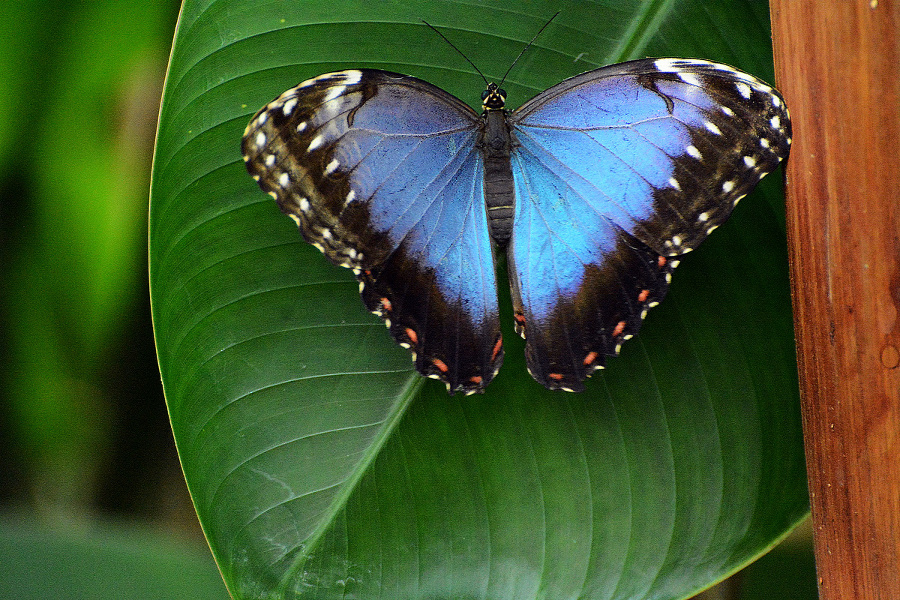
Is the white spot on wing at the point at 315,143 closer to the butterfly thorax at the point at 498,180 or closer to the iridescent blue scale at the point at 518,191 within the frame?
the iridescent blue scale at the point at 518,191

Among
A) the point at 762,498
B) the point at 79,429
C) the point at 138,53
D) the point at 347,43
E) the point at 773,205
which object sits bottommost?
the point at 762,498

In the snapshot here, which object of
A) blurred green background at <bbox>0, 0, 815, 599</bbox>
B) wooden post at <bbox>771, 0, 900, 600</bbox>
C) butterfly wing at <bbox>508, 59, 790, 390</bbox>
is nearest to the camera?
wooden post at <bbox>771, 0, 900, 600</bbox>

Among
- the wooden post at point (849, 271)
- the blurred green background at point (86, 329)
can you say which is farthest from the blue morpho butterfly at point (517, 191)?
the blurred green background at point (86, 329)

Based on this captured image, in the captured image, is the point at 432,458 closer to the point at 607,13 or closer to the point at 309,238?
the point at 309,238

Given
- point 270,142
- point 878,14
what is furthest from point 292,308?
point 878,14

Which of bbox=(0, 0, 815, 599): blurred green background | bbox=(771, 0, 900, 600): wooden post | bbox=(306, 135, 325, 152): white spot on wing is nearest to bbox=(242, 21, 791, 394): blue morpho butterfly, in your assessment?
bbox=(306, 135, 325, 152): white spot on wing

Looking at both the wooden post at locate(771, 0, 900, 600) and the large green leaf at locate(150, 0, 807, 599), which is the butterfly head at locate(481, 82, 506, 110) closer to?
the large green leaf at locate(150, 0, 807, 599)

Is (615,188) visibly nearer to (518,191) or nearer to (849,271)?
(518,191)

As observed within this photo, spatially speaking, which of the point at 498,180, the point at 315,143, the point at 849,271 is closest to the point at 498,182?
the point at 498,180
